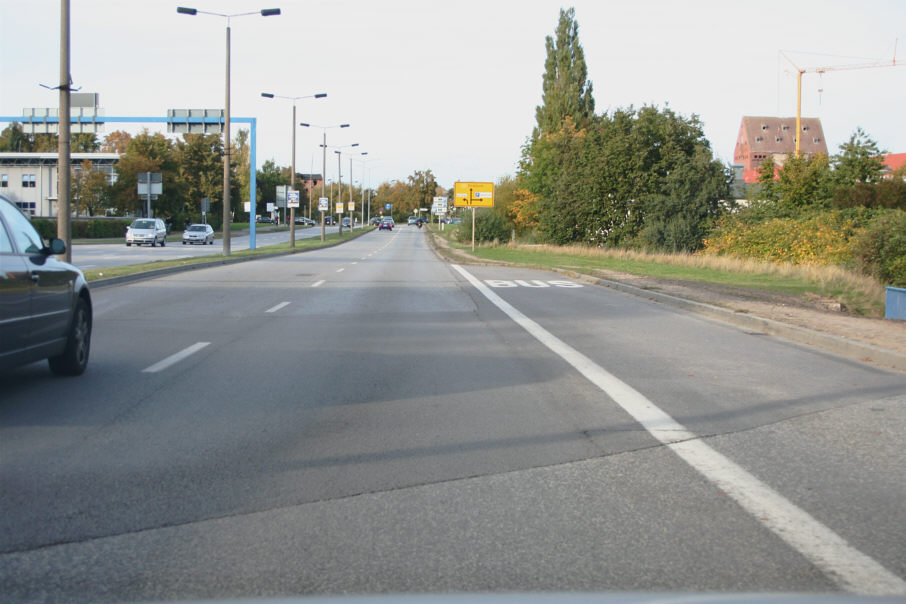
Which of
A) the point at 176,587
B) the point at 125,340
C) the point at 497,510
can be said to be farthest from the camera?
the point at 125,340

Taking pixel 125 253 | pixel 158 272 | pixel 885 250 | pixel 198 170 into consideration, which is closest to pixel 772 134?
pixel 198 170

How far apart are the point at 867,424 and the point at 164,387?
5944 millimetres

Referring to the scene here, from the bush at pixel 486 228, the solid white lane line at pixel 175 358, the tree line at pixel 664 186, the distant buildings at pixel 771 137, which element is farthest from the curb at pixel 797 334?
the distant buildings at pixel 771 137

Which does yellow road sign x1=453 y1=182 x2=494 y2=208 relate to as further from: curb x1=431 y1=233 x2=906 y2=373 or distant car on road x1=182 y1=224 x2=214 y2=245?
curb x1=431 y1=233 x2=906 y2=373

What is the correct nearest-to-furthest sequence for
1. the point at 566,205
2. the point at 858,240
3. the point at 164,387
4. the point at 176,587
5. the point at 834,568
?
the point at 176,587, the point at 834,568, the point at 164,387, the point at 858,240, the point at 566,205

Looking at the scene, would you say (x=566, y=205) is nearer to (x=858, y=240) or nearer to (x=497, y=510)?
(x=858, y=240)

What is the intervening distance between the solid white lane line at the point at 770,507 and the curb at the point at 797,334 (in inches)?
147

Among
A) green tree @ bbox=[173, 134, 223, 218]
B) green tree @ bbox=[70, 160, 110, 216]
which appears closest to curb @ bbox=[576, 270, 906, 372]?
green tree @ bbox=[70, 160, 110, 216]

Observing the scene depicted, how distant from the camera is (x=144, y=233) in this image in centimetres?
5128

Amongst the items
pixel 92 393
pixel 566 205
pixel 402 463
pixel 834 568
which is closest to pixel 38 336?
pixel 92 393

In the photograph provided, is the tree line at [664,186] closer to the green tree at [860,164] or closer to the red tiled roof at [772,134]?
the green tree at [860,164]

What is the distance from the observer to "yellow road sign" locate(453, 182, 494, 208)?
160ft

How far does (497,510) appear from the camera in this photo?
4633 mm

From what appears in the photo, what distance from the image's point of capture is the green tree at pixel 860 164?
4119cm
